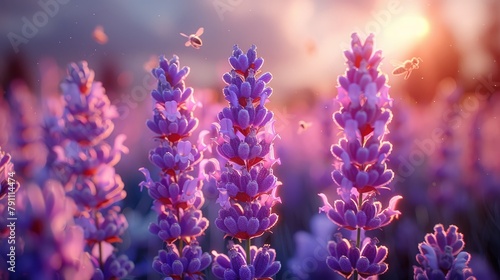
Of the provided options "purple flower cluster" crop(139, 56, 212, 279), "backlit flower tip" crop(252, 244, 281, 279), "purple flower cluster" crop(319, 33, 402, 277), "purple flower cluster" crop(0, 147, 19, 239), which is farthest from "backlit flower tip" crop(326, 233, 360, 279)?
"purple flower cluster" crop(0, 147, 19, 239)

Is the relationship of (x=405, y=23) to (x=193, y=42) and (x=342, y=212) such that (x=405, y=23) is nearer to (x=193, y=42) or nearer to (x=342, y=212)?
(x=193, y=42)

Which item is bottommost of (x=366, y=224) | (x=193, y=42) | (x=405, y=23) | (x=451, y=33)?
(x=366, y=224)

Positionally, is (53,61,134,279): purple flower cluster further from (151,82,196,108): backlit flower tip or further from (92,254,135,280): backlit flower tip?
(151,82,196,108): backlit flower tip

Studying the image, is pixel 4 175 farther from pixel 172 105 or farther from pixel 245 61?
pixel 245 61

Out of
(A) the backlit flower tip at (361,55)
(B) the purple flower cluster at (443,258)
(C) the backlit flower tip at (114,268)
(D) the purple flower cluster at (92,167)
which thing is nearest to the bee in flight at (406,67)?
(A) the backlit flower tip at (361,55)

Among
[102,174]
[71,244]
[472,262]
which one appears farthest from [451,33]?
[71,244]

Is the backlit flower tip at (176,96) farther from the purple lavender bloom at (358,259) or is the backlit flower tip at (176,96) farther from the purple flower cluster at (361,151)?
the purple lavender bloom at (358,259)
